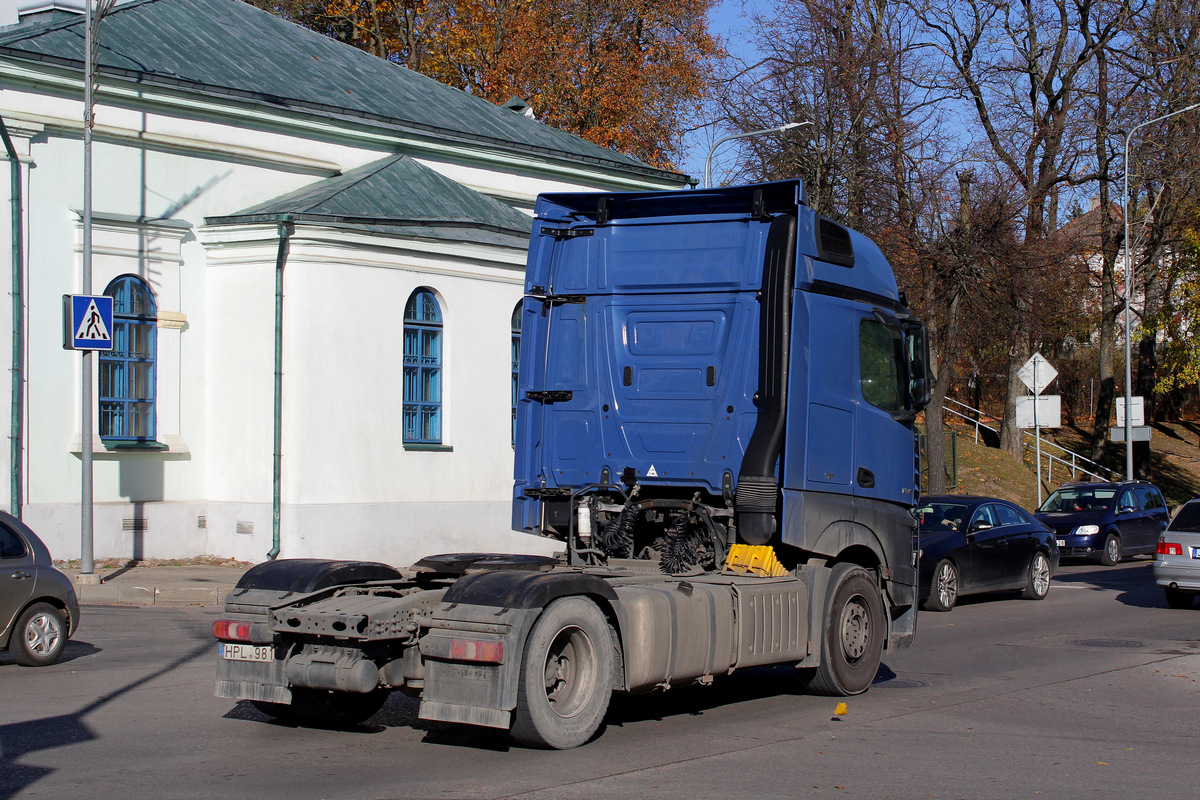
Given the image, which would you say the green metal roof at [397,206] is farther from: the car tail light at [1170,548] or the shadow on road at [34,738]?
the shadow on road at [34,738]

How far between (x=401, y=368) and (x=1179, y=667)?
13188 mm

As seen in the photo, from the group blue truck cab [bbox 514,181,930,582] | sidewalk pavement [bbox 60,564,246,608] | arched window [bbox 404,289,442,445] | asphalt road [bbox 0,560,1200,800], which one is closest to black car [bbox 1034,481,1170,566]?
arched window [bbox 404,289,442,445]

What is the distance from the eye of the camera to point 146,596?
1598cm

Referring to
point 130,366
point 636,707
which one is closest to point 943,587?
point 636,707

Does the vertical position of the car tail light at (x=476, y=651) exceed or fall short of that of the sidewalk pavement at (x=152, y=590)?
it exceeds it

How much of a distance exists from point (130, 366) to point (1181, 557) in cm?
1517

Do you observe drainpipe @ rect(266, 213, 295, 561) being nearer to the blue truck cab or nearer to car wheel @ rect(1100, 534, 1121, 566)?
the blue truck cab

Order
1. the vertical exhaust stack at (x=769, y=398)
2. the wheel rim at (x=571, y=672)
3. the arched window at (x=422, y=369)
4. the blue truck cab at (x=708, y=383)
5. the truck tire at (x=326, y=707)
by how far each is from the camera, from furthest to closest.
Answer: the arched window at (x=422, y=369), the blue truck cab at (x=708, y=383), the vertical exhaust stack at (x=769, y=398), the truck tire at (x=326, y=707), the wheel rim at (x=571, y=672)

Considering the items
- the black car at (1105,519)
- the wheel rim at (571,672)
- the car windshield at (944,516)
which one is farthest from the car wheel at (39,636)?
the black car at (1105,519)

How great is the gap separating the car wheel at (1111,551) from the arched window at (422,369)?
12.6 meters

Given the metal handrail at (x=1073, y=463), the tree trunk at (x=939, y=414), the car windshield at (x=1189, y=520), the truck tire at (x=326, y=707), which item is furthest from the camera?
the metal handrail at (x=1073, y=463)

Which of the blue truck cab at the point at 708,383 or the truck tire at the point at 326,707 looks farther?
the blue truck cab at the point at 708,383

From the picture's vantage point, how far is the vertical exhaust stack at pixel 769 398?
8.55 meters

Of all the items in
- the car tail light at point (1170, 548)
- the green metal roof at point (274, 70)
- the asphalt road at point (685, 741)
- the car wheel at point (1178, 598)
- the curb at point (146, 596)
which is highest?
the green metal roof at point (274, 70)
